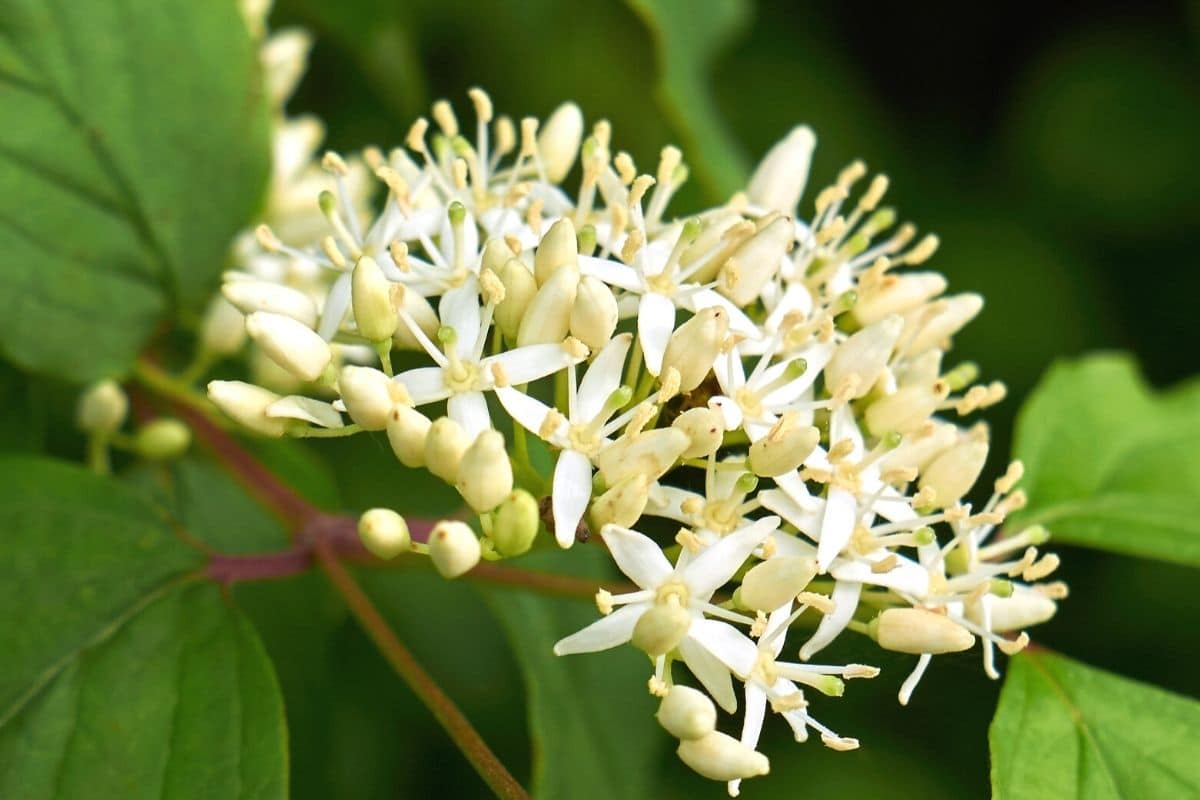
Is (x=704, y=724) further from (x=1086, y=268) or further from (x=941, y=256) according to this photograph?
(x=1086, y=268)

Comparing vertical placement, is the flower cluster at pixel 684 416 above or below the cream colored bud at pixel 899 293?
below

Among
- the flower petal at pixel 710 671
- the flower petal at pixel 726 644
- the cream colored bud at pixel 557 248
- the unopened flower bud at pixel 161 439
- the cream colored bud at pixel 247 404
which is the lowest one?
the unopened flower bud at pixel 161 439

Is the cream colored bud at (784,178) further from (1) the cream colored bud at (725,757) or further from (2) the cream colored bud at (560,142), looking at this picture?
(1) the cream colored bud at (725,757)

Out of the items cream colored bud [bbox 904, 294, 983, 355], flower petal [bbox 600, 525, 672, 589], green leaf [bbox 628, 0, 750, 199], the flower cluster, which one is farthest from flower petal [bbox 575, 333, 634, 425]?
green leaf [bbox 628, 0, 750, 199]

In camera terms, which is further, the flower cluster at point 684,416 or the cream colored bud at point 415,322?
the cream colored bud at point 415,322

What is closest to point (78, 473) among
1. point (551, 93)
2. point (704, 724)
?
point (704, 724)

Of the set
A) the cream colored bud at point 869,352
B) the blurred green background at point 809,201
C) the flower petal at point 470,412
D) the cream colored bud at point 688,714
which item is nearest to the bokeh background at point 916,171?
the blurred green background at point 809,201

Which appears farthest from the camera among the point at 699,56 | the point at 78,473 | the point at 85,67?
the point at 699,56
